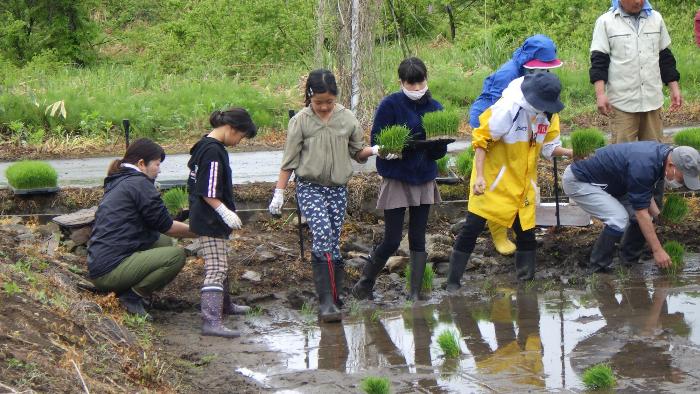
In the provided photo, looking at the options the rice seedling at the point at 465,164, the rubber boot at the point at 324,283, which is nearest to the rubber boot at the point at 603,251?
the rice seedling at the point at 465,164

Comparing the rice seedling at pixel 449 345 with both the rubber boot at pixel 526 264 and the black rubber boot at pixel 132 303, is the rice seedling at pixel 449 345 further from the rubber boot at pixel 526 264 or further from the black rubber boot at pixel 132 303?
the black rubber boot at pixel 132 303

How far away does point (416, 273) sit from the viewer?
7875mm

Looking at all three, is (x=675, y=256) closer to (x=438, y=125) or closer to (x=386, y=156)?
(x=438, y=125)

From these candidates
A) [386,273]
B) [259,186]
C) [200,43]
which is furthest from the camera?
[200,43]

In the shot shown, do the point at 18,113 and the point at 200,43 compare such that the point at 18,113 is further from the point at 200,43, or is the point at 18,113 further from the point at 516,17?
the point at 516,17

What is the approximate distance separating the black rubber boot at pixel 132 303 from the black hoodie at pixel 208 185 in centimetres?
62

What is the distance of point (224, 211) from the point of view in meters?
6.95

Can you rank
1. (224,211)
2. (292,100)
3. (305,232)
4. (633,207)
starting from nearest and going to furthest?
1. (224,211)
2. (633,207)
3. (305,232)
4. (292,100)

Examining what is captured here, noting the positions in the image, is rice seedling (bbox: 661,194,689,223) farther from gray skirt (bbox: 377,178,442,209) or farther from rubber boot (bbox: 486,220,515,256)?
gray skirt (bbox: 377,178,442,209)

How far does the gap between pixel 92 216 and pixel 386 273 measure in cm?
254

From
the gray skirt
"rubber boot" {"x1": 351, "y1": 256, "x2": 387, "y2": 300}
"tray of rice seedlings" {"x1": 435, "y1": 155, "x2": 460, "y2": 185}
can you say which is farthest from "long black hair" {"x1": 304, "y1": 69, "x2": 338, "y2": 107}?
"tray of rice seedlings" {"x1": 435, "y1": 155, "x2": 460, "y2": 185}

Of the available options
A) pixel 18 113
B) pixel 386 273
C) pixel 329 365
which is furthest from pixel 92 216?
pixel 18 113

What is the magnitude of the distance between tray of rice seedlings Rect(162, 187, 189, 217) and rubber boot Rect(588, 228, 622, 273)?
11.4ft

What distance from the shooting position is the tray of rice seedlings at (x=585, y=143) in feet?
29.7
